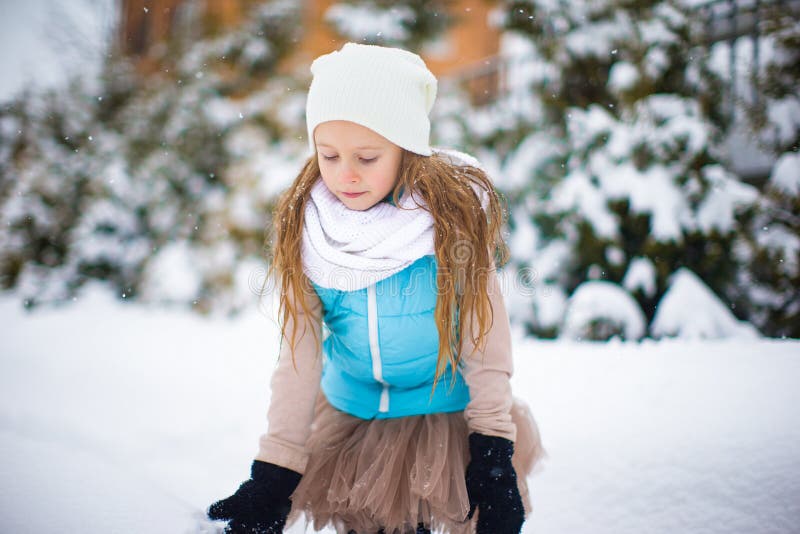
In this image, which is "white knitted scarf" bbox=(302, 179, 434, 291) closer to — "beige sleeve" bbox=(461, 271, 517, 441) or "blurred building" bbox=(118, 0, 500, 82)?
"beige sleeve" bbox=(461, 271, 517, 441)

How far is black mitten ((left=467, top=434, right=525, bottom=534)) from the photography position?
108 cm

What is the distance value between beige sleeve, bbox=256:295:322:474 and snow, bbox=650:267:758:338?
7.54 feet

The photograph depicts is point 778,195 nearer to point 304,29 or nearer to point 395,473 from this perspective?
point 395,473

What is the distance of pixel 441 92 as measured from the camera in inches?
217

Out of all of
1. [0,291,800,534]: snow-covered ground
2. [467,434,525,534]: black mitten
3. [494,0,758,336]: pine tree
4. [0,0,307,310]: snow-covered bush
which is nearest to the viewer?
[467,434,525,534]: black mitten

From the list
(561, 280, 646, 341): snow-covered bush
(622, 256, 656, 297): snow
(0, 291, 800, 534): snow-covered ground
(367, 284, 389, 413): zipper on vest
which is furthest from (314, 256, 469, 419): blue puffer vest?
(622, 256, 656, 297): snow

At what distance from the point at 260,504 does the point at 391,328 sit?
0.47 metres

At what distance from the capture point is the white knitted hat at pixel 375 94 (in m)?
1.16

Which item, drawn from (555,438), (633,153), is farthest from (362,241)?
(633,153)

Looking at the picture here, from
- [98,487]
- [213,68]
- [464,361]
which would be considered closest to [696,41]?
[464,361]

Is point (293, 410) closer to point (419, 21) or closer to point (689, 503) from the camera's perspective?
point (689, 503)

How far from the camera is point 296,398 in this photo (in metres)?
1.25

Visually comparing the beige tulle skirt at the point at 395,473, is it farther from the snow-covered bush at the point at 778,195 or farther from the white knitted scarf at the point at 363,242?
the snow-covered bush at the point at 778,195

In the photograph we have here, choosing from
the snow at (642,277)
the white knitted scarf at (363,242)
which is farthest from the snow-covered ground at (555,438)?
the snow at (642,277)
